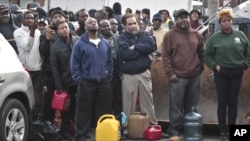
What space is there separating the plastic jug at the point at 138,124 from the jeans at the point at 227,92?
3.74 ft

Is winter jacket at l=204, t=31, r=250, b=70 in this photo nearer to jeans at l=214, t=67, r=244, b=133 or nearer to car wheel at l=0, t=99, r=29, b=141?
jeans at l=214, t=67, r=244, b=133

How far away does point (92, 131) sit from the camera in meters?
9.60

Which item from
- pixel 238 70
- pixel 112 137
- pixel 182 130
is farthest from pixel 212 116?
pixel 112 137

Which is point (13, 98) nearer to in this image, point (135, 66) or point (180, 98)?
point (135, 66)

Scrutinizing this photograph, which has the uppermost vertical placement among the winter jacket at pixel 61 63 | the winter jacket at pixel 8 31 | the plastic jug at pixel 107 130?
the winter jacket at pixel 8 31

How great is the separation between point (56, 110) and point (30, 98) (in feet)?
2.79

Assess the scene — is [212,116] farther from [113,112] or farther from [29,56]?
[29,56]

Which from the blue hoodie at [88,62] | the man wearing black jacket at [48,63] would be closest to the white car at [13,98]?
the blue hoodie at [88,62]

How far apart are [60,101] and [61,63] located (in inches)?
23.2

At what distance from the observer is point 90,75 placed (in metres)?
8.48

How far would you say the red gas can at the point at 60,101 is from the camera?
8.84 metres

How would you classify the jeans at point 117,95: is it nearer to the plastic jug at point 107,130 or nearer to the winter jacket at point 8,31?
the plastic jug at point 107,130

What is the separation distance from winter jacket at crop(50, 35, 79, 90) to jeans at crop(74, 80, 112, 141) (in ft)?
1.53

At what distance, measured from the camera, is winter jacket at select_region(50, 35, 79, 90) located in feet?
29.2
